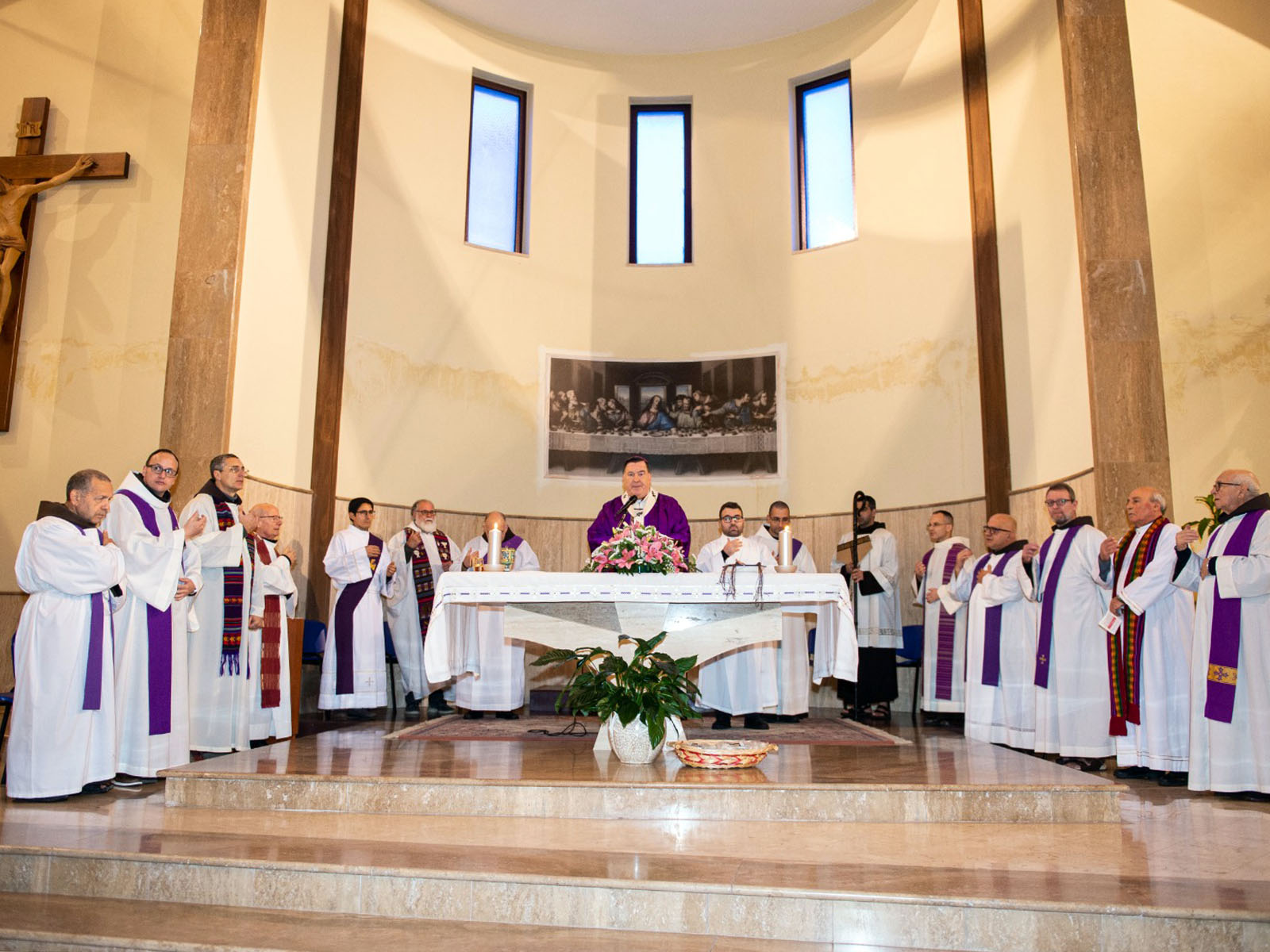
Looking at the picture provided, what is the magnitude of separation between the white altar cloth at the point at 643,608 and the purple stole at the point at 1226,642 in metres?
1.95

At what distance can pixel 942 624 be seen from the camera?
8.94 m

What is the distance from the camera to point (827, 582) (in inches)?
239

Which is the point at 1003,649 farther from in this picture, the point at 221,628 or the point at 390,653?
the point at 221,628

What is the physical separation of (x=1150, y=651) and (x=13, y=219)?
9.30m

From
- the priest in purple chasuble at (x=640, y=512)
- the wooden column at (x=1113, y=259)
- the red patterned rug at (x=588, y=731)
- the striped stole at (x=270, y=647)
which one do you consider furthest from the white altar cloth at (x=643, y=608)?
the wooden column at (x=1113, y=259)

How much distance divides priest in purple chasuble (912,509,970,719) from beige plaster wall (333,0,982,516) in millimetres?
735

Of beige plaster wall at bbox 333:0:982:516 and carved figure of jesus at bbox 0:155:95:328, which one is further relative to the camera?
beige plaster wall at bbox 333:0:982:516

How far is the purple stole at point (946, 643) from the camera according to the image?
28.7ft

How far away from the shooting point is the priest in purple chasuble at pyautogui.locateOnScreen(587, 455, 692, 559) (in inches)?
284

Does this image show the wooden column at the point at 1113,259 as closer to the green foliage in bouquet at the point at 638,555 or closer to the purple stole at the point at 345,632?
the green foliage in bouquet at the point at 638,555

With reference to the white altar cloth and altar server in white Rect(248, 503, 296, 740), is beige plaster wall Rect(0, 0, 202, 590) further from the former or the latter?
A: the white altar cloth

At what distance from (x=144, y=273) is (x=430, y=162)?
3.28m

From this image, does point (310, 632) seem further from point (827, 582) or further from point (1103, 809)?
point (1103, 809)

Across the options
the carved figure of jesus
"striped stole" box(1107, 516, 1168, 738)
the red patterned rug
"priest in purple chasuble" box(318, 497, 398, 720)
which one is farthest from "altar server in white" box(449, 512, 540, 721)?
"striped stole" box(1107, 516, 1168, 738)
